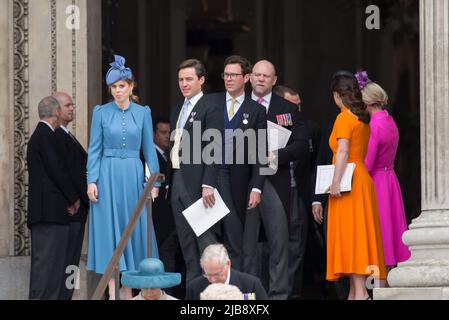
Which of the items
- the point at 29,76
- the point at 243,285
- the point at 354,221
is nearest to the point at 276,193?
the point at 354,221

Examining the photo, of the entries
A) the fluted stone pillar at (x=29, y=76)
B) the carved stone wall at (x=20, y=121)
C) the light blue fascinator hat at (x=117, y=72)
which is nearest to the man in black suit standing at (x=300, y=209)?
the light blue fascinator hat at (x=117, y=72)

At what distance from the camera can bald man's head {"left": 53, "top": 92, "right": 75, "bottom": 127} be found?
18344mm

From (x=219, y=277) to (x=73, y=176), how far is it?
3.25 metres

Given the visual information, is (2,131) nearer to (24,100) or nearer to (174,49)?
(24,100)

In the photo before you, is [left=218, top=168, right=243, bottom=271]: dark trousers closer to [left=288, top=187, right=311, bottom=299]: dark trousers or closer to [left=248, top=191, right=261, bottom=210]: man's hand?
[left=248, top=191, right=261, bottom=210]: man's hand

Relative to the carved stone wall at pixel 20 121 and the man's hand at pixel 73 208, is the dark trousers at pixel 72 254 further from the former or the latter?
the carved stone wall at pixel 20 121

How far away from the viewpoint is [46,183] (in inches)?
710

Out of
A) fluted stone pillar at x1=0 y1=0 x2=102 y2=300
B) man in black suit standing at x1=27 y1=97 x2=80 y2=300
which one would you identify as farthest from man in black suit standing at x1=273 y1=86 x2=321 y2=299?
fluted stone pillar at x1=0 y1=0 x2=102 y2=300

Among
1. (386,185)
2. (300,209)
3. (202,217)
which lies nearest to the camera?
(202,217)

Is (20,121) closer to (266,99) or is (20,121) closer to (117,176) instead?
(117,176)

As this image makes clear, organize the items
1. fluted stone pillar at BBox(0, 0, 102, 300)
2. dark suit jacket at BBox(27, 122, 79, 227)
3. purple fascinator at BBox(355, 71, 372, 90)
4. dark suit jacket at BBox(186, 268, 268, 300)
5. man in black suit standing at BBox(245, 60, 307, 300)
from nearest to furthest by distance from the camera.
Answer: dark suit jacket at BBox(186, 268, 268, 300), man in black suit standing at BBox(245, 60, 307, 300), dark suit jacket at BBox(27, 122, 79, 227), purple fascinator at BBox(355, 71, 372, 90), fluted stone pillar at BBox(0, 0, 102, 300)

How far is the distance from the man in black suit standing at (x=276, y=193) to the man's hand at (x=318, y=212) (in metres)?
0.40

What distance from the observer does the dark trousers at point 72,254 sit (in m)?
18.0

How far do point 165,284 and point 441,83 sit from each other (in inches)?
136
